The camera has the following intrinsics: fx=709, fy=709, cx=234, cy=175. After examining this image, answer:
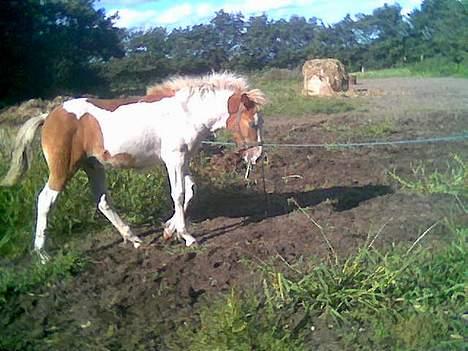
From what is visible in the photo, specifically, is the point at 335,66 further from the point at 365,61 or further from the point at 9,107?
the point at 9,107

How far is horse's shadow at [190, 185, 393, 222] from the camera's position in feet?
19.5

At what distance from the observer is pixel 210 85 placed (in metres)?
5.30

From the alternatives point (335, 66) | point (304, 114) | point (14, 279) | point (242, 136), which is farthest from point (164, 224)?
point (304, 114)

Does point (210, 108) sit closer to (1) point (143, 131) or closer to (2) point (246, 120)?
(2) point (246, 120)

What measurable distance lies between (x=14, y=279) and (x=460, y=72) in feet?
11.2

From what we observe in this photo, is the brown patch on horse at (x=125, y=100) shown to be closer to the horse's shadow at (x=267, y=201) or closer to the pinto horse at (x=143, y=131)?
the pinto horse at (x=143, y=131)

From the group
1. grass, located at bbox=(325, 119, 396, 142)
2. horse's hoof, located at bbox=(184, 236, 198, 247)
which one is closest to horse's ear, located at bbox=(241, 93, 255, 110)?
horse's hoof, located at bbox=(184, 236, 198, 247)

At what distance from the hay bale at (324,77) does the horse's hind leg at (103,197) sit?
69.0 inches

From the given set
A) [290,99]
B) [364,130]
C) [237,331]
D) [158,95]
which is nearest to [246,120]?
[158,95]

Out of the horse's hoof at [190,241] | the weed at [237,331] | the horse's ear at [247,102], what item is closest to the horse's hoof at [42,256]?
the horse's hoof at [190,241]

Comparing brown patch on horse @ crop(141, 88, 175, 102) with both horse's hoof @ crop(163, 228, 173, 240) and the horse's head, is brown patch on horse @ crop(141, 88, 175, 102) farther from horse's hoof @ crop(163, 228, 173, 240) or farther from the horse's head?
horse's hoof @ crop(163, 228, 173, 240)

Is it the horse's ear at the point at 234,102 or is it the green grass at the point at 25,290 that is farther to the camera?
the horse's ear at the point at 234,102

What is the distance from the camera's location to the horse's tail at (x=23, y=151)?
520cm

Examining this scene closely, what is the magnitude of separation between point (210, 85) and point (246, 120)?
0.38m
